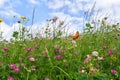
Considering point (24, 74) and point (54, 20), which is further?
point (54, 20)

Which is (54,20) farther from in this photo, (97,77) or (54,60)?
(97,77)

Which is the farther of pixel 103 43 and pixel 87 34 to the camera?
pixel 87 34

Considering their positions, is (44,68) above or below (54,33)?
below

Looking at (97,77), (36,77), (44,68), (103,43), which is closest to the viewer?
(97,77)

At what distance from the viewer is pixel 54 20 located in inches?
221

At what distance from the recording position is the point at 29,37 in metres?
6.33

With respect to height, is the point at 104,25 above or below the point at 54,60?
above

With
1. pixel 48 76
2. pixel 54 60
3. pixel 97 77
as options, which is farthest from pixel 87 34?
pixel 97 77

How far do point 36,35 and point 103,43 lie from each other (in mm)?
1703

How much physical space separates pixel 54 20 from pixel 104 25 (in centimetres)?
127

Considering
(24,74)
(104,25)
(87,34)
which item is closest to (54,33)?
(87,34)

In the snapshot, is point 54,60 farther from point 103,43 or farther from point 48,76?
point 103,43

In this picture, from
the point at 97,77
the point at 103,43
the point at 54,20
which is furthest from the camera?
the point at 54,20

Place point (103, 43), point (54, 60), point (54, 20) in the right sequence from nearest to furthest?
point (54, 60)
point (103, 43)
point (54, 20)
